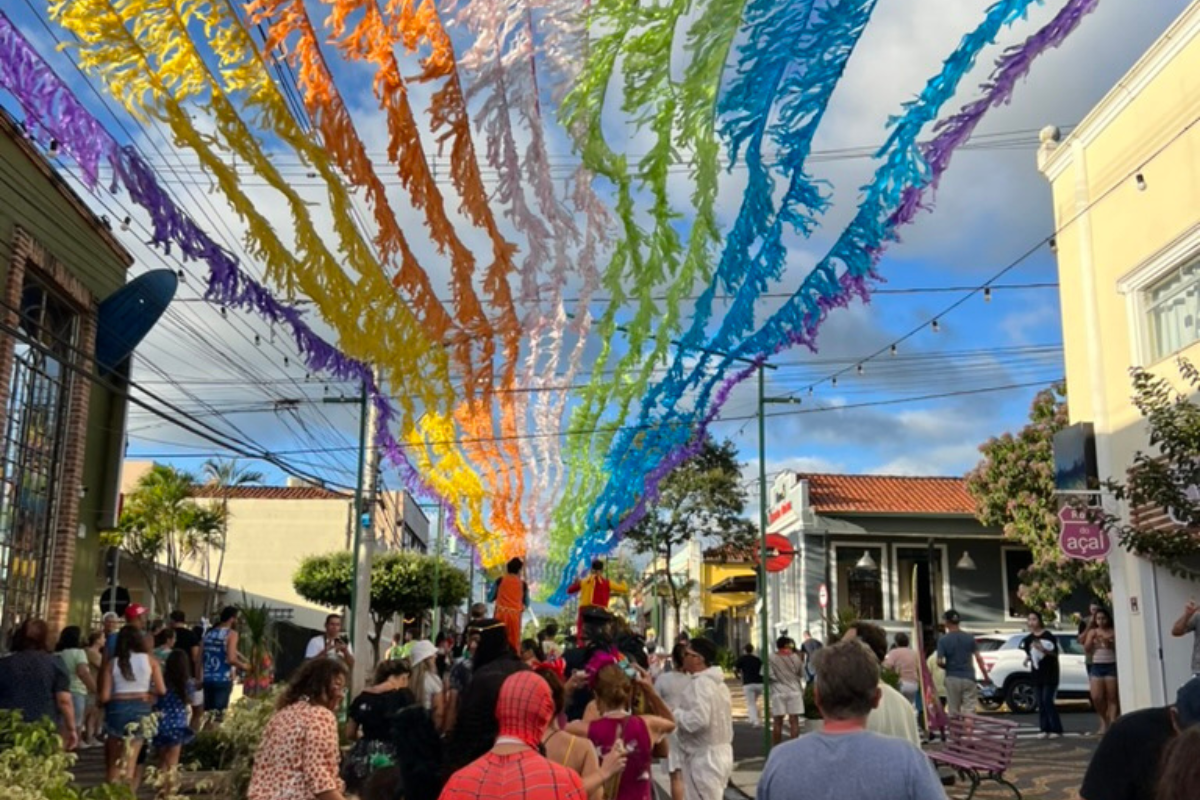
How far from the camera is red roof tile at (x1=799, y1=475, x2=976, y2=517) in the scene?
35281mm

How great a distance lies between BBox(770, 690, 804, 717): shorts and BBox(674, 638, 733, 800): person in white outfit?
8368 millimetres

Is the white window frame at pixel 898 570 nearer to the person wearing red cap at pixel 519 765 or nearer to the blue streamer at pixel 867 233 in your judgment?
the blue streamer at pixel 867 233

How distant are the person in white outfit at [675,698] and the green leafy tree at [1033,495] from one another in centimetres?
2150

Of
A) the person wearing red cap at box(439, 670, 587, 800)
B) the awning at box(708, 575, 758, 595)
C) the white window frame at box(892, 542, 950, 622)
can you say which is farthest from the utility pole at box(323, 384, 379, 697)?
the white window frame at box(892, 542, 950, 622)

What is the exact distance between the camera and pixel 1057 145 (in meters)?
17.2

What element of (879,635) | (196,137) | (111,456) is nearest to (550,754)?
(879,635)

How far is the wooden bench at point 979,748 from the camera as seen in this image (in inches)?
361

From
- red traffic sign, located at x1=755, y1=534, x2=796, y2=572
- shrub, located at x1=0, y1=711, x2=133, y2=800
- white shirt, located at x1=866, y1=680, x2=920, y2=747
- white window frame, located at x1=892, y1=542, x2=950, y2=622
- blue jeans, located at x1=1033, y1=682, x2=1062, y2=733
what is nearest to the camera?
white shirt, located at x1=866, y1=680, x2=920, y2=747

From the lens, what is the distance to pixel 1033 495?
2944cm

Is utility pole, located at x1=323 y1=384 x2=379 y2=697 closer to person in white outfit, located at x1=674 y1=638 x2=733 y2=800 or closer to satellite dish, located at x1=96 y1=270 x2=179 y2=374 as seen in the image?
satellite dish, located at x1=96 y1=270 x2=179 y2=374

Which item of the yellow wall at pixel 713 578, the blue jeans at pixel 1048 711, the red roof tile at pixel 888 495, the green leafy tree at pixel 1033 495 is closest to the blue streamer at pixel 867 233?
the blue jeans at pixel 1048 711

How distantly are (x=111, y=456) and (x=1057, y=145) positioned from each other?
50.8 ft

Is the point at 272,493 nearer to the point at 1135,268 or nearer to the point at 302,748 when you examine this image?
the point at 1135,268

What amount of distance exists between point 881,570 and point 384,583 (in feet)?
58.3
